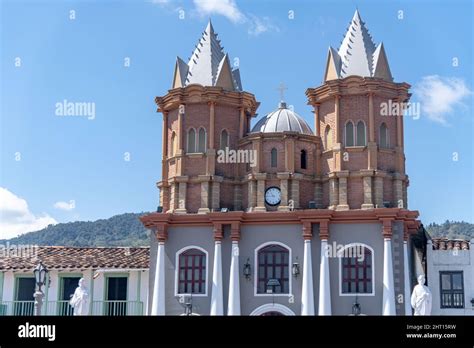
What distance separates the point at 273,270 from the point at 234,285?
1935 millimetres

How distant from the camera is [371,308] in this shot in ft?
116

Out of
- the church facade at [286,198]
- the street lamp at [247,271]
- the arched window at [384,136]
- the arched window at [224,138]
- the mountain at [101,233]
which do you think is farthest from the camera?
the mountain at [101,233]

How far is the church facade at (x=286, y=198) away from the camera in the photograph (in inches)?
1419

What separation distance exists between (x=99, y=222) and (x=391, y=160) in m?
69.8

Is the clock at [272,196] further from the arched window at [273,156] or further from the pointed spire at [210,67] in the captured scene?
the pointed spire at [210,67]

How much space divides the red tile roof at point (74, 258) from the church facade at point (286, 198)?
3.05m

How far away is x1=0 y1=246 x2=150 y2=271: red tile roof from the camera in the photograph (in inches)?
1570

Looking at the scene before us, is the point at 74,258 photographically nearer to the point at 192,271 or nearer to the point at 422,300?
the point at 192,271

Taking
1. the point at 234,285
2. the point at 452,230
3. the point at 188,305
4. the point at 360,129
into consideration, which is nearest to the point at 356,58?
the point at 360,129

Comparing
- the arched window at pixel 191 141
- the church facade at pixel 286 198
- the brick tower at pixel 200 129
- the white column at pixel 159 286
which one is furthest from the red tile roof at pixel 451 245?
the white column at pixel 159 286

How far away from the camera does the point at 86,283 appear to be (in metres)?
39.6

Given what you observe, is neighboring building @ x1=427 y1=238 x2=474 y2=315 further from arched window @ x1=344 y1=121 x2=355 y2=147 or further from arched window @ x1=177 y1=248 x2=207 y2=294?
arched window @ x1=177 y1=248 x2=207 y2=294
